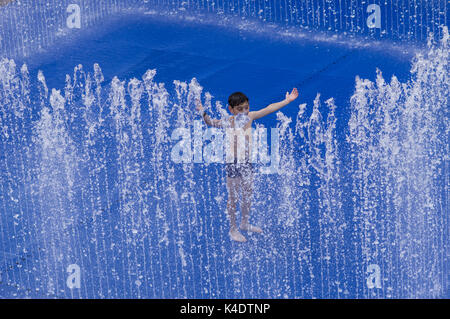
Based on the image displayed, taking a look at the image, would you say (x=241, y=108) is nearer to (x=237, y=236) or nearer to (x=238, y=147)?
(x=238, y=147)

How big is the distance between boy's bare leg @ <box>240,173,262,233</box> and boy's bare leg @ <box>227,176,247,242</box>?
6cm

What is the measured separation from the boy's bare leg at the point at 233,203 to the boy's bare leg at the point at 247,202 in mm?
60

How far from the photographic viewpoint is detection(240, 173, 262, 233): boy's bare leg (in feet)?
17.6

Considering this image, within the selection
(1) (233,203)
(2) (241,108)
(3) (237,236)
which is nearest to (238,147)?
(2) (241,108)

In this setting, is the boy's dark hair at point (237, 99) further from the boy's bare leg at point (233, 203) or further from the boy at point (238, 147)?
the boy's bare leg at point (233, 203)

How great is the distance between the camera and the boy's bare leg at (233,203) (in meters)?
5.39

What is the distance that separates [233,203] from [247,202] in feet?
0.55

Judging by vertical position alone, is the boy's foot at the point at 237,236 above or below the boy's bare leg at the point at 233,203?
below

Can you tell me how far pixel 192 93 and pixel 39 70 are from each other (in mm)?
2304

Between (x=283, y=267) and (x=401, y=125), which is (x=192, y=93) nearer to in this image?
(x=401, y=125)

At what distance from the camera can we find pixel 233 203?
547 centimetres

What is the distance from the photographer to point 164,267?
5.45 m

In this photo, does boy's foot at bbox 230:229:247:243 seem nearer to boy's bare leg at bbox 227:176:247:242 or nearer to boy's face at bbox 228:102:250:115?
boy's bare leg at bbox 227:176:247:242

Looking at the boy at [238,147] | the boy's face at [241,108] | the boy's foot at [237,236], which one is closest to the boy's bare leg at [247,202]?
the boy at [238,147]
